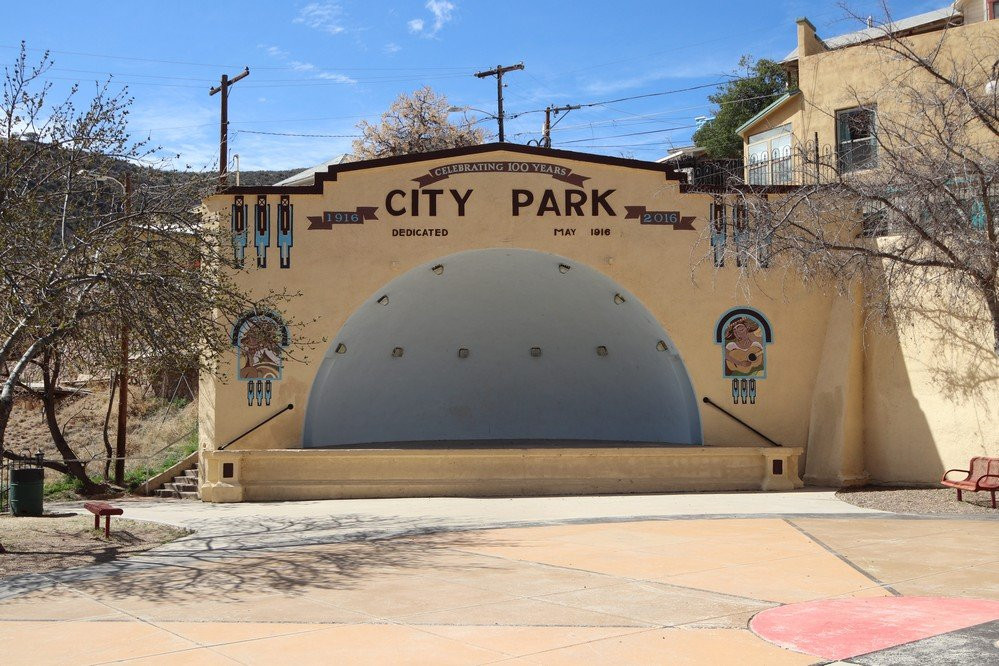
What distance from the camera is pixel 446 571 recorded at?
32.1ft

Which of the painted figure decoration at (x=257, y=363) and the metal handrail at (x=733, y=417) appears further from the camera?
the metal handrail at (x=733, y=417)

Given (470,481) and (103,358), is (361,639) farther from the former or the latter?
(470,481)

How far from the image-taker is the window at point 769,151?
23.8 m

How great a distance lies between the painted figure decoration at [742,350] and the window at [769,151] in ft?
21.3

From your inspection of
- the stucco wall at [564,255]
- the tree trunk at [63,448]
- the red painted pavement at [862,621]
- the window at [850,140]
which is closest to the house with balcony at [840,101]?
the window at [850,140]

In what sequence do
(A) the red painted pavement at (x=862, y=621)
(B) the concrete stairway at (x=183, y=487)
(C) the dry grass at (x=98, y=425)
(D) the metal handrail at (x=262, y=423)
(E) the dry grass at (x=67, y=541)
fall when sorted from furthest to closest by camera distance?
(C) the dry grass at (x=98, y=425)
(B) the concrete stairway at (x=183, y=487)
(D) the metal handrail at (x=262, y=423)
(E) the dry grass at (x=67, y=541)
(A) the red painted pavement at (x=862, y=621)

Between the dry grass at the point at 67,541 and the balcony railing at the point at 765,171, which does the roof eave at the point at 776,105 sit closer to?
the balcony railing at the point at 765,171

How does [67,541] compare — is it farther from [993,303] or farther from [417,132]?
[417,132]

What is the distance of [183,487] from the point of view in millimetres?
18578

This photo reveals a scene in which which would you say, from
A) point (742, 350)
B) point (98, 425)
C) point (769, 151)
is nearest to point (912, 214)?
point (742, 350)

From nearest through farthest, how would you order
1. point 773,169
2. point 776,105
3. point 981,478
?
point 981,478 → point 773,169 → point 776,105

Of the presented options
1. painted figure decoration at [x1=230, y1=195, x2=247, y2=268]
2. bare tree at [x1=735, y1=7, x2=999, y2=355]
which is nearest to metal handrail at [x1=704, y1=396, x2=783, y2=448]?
bare tree at [x1=735, y1=7, x2=999, y2=355]

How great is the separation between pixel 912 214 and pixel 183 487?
46.5 feet

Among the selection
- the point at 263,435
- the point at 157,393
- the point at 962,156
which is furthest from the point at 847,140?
the point at 157,393
